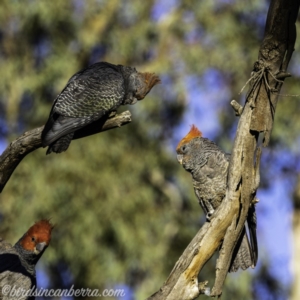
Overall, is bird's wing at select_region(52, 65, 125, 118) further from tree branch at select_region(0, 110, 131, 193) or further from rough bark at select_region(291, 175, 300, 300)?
rough bark at select_region(291, 175, 300, 300)

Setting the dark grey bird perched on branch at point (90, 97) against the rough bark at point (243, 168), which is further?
the dark grey bird perched on branch at point (90, 97)

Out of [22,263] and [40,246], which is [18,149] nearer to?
[22,263]

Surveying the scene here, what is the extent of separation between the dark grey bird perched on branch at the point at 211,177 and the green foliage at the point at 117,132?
5.39m

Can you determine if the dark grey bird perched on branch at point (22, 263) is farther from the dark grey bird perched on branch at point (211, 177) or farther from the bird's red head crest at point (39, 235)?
the dark grey bird perched on branch at point (211, 177)

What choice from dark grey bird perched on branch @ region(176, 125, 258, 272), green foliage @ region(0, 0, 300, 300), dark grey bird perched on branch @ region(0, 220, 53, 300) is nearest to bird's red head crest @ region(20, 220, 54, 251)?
dark grey bird perched on branch @ region(0, 220, 53, 300)

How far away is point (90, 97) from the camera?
5395 millimetres

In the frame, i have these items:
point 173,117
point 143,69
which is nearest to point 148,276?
point 173,117

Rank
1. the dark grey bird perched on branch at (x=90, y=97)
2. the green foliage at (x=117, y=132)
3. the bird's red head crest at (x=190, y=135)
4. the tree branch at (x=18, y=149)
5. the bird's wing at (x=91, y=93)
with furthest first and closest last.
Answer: the green foliage at (x=117, y=132), the bird's red head crest at (x=190, y=135), the bird's wing at (x=91, y=93), the dark grey bird perched on branch at (x=90, y=97), the tree branch at (x=18, y=149)

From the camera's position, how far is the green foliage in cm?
1095

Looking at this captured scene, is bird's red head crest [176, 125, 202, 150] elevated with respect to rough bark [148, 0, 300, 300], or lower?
elevated

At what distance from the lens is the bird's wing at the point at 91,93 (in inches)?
207

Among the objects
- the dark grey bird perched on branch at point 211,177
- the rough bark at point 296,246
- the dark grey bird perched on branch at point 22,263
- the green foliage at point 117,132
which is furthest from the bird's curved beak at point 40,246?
the rough bark at point 296,246

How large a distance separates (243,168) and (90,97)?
1559mm

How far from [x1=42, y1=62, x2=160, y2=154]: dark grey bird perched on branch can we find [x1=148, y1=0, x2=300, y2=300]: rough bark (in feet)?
4.15
